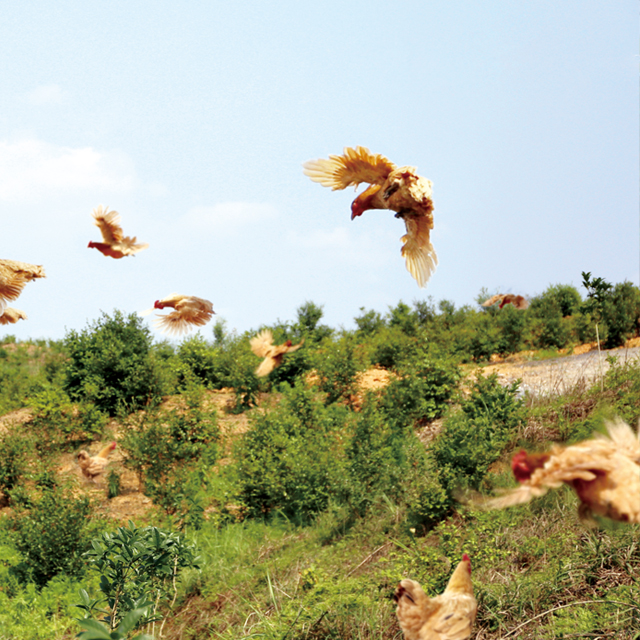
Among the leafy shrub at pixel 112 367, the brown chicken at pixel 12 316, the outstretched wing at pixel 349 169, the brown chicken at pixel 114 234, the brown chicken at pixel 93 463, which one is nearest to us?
the outstretched wing at pixel 349 169

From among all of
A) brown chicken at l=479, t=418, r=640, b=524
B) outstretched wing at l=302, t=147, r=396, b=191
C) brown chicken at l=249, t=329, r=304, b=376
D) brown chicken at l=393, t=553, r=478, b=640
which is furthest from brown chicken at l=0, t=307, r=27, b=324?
brown chicken at l=249, t=329, r=304, b=376

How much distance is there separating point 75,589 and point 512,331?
34.6ft

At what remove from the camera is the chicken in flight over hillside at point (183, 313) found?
13.3 feet

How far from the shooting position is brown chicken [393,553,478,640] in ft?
7.16

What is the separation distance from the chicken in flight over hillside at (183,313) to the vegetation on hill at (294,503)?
1.61m

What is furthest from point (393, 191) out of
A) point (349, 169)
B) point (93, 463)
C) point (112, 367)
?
point (112, 367)

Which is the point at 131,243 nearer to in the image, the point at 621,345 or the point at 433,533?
the point at 433,533

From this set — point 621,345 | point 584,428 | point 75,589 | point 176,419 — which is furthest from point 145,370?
point 621,345

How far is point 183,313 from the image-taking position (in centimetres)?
427

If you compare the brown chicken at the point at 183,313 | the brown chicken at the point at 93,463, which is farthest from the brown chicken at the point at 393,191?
the brown chicken at the point at 93,463

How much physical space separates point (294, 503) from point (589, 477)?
5703 mm

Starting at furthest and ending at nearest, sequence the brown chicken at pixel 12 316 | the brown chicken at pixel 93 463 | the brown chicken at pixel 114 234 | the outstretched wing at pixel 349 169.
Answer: the brown chicken at pixel 93 463 < the brown chicken at pixel 114 234 < the brown chicken at pixel 12 316 < the outstretched wing at pixel 349 169

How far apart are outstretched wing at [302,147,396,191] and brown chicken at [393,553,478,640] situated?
161 cm

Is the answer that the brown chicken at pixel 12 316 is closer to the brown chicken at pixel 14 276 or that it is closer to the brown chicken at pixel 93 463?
the brown chicken at pixel 14 276
